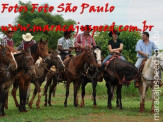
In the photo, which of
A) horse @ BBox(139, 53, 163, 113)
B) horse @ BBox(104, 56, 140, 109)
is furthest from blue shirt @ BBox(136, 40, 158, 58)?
horse @ BBox(139, 53, 163, 113)

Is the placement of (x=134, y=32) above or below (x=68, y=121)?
above

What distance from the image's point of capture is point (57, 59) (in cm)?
1352

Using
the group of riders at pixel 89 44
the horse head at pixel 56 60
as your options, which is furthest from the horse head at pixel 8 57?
the horse head at pixel 56 60

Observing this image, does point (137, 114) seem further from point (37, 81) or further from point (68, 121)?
point (37, 81)

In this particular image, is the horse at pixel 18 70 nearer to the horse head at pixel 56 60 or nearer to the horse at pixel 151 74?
the horse head at pixel 56 60

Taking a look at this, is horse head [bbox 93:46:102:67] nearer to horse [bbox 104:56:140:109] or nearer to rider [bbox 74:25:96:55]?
horse [bbox 104:56:140:109]

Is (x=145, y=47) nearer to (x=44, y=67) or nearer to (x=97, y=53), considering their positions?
(x=97, y=53)

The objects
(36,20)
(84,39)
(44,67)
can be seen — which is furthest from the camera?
(36,20)

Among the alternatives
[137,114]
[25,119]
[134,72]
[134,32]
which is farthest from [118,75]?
[134,32]

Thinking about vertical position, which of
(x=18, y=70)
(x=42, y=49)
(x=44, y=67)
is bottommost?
(x=18, y=70)

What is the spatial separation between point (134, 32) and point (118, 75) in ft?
31.6

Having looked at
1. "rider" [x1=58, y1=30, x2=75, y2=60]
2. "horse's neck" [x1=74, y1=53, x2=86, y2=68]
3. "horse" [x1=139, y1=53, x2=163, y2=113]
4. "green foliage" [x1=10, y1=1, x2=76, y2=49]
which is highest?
"green foliage" [x1=10, y1=1, x2=76, y2=49]

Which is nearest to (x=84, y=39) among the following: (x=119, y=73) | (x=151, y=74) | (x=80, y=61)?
(x=80, y=61)

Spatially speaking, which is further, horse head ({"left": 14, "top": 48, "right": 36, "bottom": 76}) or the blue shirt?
the blue shirt
